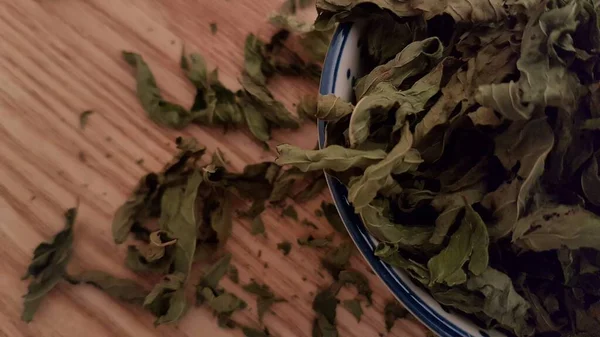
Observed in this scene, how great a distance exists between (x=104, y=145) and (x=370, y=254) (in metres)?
0.51

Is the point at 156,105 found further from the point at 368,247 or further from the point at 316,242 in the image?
the point at 368,247

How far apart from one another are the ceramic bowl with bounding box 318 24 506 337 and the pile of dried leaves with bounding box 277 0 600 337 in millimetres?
15

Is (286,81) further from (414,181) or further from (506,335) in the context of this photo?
(506,335)

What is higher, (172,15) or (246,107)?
(172,15)

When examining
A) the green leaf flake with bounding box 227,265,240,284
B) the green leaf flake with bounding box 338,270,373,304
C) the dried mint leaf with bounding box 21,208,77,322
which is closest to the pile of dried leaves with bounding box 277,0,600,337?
the green leaf flake with bounding box 338,270,373,304

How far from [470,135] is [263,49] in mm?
452

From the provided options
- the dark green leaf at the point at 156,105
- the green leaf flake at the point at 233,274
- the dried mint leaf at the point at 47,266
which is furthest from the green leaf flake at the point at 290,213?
the dried mint leaf at the point at 47,266

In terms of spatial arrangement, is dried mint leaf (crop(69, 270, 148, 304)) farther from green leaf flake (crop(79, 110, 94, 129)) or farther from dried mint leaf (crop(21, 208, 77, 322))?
green leaf flake (crop(79, 110, 94, 129))

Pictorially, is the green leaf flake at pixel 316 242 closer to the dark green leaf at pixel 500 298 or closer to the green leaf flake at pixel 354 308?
the green leaf flake at pixel 354 308

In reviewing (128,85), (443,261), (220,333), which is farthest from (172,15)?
(443,261)

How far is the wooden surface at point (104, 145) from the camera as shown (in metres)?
0.94

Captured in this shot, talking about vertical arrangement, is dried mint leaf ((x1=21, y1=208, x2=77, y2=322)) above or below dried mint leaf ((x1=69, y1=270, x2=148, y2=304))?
above

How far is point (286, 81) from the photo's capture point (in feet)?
3.44

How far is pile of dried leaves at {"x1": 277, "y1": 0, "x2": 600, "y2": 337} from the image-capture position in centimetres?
64
